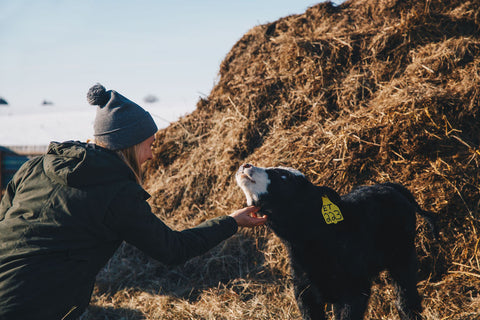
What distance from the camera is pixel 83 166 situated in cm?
219

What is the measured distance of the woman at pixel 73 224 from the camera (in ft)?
7.16

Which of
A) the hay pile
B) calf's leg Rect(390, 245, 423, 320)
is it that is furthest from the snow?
calf's leg Rect(390, 245, 423, 320)

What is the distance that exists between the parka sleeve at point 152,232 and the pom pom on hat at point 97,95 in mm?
646

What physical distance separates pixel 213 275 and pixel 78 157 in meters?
2.68

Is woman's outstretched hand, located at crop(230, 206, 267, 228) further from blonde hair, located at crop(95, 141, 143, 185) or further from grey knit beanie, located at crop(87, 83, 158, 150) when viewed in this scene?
grey knit beanie, located at crop(87, 83, 158, 150)

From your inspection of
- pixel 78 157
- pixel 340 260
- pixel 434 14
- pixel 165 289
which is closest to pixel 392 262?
pixel 340 260

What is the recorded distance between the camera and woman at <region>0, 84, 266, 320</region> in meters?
2.18

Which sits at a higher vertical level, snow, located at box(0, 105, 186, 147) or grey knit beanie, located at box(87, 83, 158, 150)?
grey knit beanie, located at box(87, 83, 158, 150)

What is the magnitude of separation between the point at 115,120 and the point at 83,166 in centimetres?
40

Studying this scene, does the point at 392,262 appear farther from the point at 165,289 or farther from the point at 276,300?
the point at 165,289

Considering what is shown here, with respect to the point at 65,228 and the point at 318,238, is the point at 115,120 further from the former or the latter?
the point at 318,238

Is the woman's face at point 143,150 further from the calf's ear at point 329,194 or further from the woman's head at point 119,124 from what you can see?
the calf's ear at point 329,194

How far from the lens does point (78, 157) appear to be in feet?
7.40

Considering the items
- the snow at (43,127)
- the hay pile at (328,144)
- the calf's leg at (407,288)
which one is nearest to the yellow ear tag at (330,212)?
the calf's leg at (407,288)
